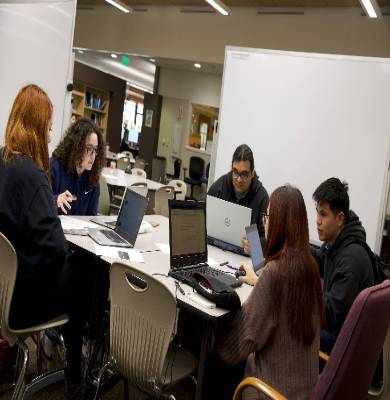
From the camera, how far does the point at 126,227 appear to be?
271 centimetres

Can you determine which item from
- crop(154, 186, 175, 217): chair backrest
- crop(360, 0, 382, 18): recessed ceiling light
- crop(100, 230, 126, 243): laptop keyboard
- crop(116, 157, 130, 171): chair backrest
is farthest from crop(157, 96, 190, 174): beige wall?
crop(100, 230, 126, 243): laptop keyboard

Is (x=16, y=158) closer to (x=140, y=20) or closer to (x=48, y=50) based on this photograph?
(x=48, y=50)

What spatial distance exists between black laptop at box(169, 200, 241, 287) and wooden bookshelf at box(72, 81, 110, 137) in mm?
8421

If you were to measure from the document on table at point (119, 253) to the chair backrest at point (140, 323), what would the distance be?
1.67 feet

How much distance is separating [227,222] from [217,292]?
1.04m

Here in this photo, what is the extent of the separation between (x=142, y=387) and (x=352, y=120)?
317 centimetres

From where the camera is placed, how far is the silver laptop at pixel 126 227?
2.54 metres

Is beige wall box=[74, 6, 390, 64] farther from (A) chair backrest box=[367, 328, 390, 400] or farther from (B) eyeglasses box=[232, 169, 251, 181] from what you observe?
(A) chair backrest box=[367, 328, 390, 400]

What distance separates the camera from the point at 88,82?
10.7 m

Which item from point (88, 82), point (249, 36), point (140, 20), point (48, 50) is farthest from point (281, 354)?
point (88, 82)

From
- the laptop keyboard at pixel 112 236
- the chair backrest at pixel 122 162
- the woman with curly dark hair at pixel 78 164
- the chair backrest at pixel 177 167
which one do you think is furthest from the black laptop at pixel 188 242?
the chair backrest at pixel 177 167

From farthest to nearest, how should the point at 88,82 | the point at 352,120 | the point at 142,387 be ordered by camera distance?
the point at 88,82
the point at 352,120
the point at 142,387

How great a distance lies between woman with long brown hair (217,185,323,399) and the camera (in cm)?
155

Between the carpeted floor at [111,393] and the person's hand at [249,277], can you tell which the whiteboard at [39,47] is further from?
the person's hand at [249,277]
